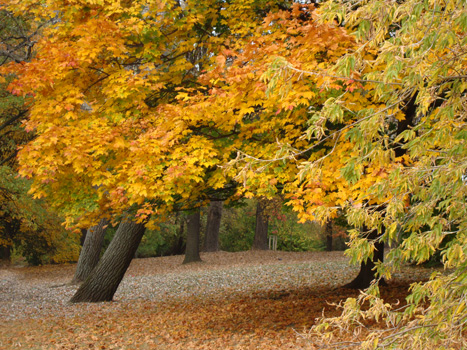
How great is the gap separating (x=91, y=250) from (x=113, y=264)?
440cm

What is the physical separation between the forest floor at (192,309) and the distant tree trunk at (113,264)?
1.23 ft

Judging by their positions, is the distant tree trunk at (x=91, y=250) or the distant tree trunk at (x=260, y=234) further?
the distant tree trunk at (x=260, y=234)

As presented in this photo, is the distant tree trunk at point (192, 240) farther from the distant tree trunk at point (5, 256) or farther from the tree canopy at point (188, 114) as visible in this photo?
the distant tree trunk at point (5, 256)

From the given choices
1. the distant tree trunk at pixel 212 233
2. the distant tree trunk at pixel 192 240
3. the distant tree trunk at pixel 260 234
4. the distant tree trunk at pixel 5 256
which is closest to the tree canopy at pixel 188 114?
the distant tree trunk at pixel 192 240

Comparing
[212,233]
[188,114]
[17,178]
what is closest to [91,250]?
[17,178]

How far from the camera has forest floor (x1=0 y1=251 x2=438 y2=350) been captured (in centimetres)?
716

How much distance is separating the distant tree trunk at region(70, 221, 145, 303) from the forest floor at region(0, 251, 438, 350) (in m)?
0.38

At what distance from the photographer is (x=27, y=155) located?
664 cm

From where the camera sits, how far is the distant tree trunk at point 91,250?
567 inches

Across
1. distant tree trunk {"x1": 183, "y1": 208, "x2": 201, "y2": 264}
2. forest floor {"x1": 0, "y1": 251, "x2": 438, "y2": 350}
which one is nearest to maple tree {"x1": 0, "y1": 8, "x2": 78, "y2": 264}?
forest floor {"x1": 0, "y1": 251, "x2": 438, "y2": 350}

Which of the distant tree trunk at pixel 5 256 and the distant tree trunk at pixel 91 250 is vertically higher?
the distant tree trunk at pixel 91 250

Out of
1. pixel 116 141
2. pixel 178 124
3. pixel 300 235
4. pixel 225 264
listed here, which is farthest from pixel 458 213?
pixel 300 235

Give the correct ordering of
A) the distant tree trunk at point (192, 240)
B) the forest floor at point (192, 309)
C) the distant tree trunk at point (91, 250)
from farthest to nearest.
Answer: the distant tree trunk at point (192, 240) < the distant tree trunk at point (91, 250) < the forest floor at point (192, 309)

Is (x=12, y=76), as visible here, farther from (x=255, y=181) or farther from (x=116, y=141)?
(x=255, y=181)
